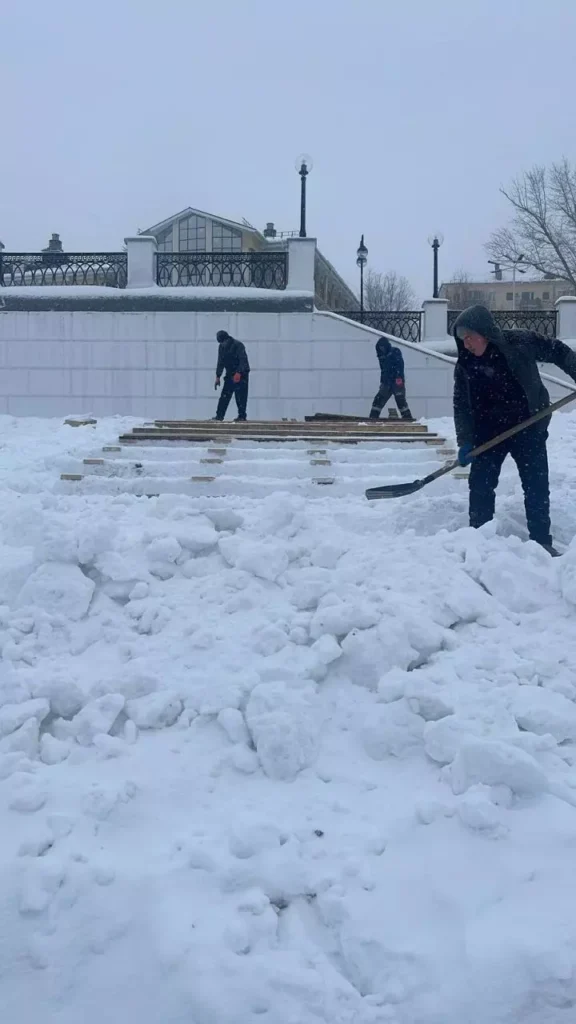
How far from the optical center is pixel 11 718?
9.87 ft

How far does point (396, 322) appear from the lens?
15094 millimetres

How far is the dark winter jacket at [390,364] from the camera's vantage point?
39.3ft

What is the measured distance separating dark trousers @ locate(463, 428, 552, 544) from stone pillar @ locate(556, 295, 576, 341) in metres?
11.5

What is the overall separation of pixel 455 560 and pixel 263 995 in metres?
2.42

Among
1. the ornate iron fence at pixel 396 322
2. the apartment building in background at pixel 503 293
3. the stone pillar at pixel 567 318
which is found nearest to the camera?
the ornate iron fence at pixel 396 322

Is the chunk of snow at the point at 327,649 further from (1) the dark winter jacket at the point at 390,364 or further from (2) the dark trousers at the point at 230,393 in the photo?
(1) the dark winter jacket at the point at 390,364

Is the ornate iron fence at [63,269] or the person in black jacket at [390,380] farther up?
the ornate iron fence at [63,269]

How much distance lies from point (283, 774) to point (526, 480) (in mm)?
2510

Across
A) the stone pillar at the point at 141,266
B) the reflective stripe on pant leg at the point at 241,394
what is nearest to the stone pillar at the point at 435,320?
the stone pillar at the point at 141,266

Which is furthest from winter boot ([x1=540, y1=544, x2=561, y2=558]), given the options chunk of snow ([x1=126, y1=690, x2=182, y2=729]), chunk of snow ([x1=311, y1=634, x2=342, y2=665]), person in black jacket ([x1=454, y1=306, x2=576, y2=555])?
chunk of snow ([x1=126, y1=690, x2=182, y2=729])

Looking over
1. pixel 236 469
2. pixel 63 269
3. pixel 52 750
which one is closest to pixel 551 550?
pixel 52 750

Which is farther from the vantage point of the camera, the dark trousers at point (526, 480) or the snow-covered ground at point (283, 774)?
the dark trousers at point (526, 480)

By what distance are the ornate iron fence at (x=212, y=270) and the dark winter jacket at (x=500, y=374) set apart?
31.0 feet

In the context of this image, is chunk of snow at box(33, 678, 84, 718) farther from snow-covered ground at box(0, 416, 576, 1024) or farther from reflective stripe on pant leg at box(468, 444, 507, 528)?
reflective stripe on pant leg at box(468, 444, 507, 528)
